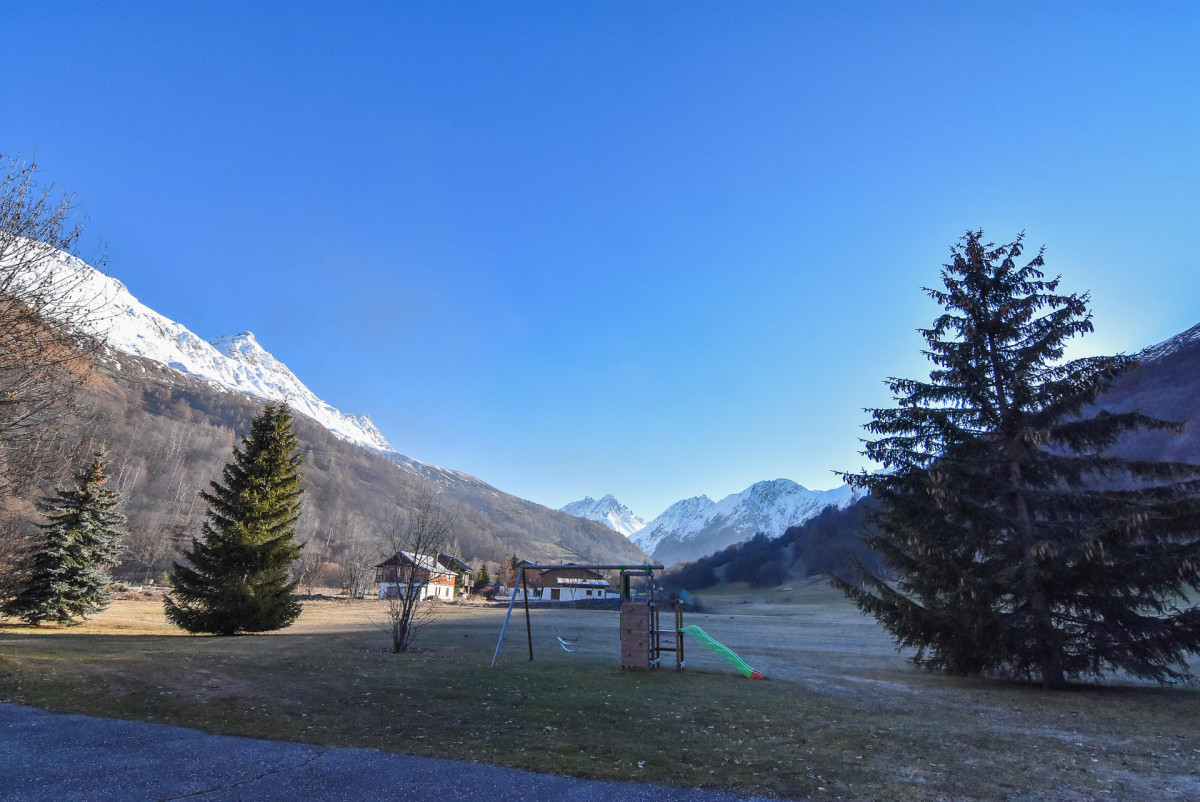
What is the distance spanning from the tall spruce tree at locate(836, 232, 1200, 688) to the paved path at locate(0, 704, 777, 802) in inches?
455

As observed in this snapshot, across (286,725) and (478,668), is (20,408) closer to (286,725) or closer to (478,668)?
(286,725)

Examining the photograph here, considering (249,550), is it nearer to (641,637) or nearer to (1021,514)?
(641,637)

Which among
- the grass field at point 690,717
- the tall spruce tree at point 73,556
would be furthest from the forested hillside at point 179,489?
the grass field at point 690,717

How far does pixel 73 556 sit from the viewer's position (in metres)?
26.7

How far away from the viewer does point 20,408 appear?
10906 mm

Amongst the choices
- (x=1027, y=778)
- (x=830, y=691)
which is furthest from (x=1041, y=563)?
(x=1027, y=778)

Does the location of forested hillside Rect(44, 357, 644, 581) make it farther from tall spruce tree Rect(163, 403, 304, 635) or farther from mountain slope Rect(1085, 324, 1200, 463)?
mountain slope Rect(1085, 324, 1200, 463)

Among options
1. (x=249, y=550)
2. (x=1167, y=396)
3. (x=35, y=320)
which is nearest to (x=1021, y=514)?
(x=35, y=320)

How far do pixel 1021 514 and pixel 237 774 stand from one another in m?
16.8

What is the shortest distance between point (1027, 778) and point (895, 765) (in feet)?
4.48

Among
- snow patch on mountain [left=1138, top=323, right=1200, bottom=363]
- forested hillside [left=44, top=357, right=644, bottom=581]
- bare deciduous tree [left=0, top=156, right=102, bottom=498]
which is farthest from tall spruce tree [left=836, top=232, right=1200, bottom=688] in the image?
snow patch on mountain [left=1138, top=323, right=1200, bottom=363]

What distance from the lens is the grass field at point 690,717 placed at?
6570 mm

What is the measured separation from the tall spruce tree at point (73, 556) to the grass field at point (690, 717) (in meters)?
11.7

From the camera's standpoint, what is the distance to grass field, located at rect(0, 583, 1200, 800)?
6570 mm
